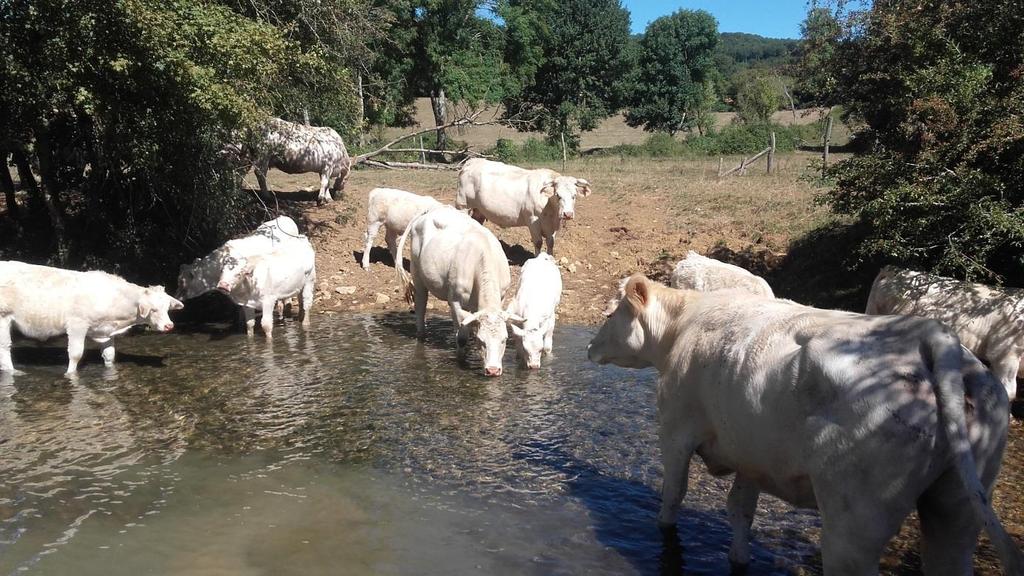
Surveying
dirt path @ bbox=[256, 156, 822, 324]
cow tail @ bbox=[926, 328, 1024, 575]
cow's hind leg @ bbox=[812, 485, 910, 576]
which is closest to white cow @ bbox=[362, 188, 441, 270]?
dirt path @ bbox=[256, 156, 822, 324]

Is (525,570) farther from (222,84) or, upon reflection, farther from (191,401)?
(222,84)

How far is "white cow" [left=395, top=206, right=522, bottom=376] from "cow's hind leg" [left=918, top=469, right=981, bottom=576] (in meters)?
7.35

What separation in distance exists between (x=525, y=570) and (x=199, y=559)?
99.3 inches

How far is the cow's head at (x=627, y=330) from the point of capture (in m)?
6.79

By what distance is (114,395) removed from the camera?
35.6 ft

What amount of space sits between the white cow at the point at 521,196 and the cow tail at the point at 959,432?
13561 mm

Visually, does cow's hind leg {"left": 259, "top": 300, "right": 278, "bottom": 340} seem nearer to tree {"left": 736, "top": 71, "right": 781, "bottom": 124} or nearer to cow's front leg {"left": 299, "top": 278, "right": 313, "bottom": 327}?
cow's front leg {"left": 299, "top": 278, "right": 313, "bottom": 327}

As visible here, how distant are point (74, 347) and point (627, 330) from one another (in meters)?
8.70

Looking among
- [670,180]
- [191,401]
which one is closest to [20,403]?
[191,401]

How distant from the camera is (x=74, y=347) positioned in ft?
38.8

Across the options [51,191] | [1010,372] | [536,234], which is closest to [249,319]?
[51,191]

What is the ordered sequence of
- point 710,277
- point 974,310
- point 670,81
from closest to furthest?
1. point 974,310
2. point 710,277
3. point 670,81

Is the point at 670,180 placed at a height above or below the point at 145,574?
above

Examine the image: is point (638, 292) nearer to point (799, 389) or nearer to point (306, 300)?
point (799, 389)
